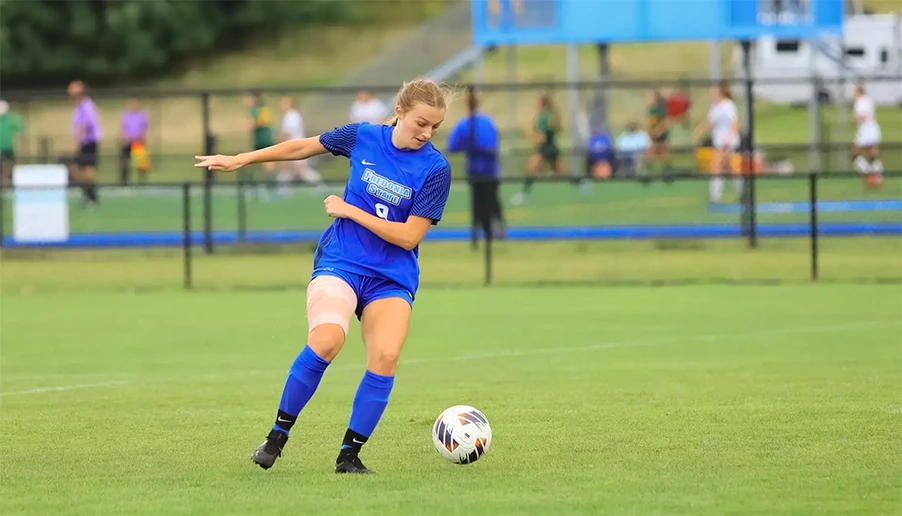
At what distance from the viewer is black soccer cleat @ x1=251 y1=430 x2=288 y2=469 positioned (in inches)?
285

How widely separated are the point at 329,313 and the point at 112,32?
50577 mm

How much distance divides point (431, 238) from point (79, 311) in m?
7.50

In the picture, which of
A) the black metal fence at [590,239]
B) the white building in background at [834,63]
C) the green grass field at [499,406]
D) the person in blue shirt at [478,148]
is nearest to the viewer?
the green grass field at [499,406]

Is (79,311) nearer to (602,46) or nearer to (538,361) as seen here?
(538,361)

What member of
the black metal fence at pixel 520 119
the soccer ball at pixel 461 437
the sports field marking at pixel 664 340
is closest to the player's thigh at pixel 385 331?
the soccer ball at pixel 461 437

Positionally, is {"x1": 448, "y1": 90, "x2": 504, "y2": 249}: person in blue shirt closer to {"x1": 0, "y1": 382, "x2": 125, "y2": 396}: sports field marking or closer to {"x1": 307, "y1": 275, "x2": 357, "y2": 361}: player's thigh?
{"x1": 0, "y1": 382, "x2": 125, "y2": 396}: sports field marking

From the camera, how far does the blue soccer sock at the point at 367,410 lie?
729 centimetres

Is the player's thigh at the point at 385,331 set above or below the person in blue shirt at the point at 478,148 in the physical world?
below

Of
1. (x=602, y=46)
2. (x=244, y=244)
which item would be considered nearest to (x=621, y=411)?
(x=244, y=244)

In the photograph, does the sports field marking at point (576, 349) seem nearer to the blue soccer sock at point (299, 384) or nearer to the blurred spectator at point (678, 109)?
the blue soccer sock at point (299, 384)

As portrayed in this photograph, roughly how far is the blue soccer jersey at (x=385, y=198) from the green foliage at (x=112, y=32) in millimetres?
47610

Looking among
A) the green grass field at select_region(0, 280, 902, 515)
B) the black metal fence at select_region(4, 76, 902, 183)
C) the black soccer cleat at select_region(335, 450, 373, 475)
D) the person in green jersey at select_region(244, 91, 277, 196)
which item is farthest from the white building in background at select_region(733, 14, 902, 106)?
the black soccer cleat at select_region(335, 450, 373, 475)

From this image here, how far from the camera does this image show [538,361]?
1197 cm

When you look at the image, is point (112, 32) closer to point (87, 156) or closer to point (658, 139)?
point (658, 139)
